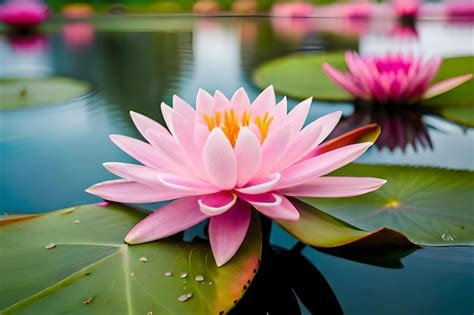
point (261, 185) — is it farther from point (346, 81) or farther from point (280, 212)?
point (346, 81)

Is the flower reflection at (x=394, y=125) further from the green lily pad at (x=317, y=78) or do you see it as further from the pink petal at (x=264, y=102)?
the pink petal at (x=264, y=102)

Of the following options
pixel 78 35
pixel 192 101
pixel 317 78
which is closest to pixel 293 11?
pixel 78 35

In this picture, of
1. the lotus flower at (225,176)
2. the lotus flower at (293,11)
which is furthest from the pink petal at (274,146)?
the lotus flower at (293,11)

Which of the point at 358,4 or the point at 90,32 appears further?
the point at 358,4

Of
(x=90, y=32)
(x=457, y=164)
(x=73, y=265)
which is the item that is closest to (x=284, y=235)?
(x=73, y=265)

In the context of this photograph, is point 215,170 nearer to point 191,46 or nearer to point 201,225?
point 201,225

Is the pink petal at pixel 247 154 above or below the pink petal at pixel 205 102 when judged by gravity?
below
